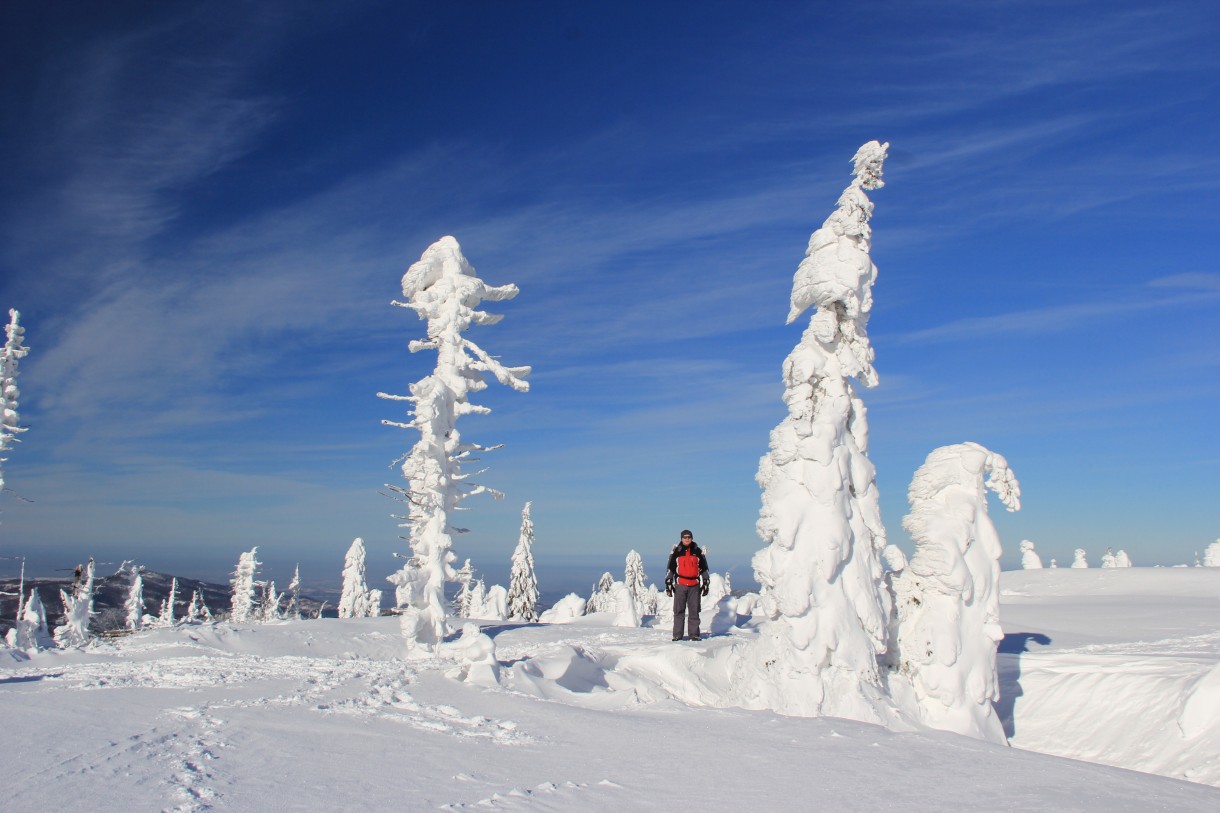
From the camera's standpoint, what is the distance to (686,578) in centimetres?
1531

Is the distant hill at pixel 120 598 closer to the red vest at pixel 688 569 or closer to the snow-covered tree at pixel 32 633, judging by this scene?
the snow-covered tree at pixel 32 633

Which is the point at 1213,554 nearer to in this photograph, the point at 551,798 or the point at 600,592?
the point at 600,592

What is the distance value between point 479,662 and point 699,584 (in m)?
6.04

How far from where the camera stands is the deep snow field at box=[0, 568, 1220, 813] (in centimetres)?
518

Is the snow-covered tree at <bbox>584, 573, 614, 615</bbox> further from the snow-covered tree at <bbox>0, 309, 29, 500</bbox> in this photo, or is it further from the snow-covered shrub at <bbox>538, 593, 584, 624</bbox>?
the snow-covered tree at <bbox>0, 309, 29, 500</bbox>

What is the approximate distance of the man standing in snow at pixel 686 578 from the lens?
50.0 ft

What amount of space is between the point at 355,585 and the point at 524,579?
2053cm

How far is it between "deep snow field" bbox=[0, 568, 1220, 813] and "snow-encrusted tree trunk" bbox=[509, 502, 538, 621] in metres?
37.4

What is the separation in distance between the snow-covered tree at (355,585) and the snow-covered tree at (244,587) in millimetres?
7103

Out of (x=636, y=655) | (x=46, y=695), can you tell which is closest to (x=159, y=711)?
(x=46, y=695)

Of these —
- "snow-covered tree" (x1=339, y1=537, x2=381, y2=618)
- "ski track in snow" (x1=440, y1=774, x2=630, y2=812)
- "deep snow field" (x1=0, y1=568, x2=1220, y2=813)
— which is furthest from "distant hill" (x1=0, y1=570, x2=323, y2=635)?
"ski track in snow" (x1=440, y1=774, x2=630, y2=812)

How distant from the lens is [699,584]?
50.4 feet

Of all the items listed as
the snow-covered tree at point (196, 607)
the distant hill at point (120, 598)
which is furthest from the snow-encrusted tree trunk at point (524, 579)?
the distant hill at point (120, 598)

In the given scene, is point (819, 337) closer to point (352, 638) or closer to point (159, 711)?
point (159, 711)
